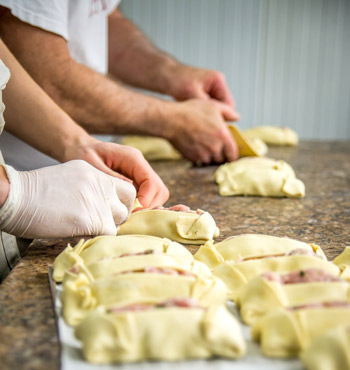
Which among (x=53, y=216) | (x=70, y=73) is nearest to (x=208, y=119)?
(x=70, y=73)

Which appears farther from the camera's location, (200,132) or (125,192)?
(200,132)

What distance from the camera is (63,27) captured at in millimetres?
1839

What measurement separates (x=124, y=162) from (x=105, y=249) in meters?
0.48

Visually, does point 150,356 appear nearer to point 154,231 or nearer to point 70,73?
point 154,231

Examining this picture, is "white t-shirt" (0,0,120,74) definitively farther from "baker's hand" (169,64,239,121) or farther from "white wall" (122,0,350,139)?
"white wall" (122,0,350,139)

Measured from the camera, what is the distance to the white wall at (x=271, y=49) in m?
5.12

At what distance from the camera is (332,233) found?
1.46 meters

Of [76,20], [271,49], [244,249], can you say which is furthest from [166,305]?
[271,49]

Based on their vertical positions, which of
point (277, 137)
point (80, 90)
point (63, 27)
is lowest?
point (277, 137)

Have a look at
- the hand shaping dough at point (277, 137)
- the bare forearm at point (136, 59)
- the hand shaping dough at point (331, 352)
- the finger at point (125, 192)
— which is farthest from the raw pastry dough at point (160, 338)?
the hand shaping dough at point (277, 137)

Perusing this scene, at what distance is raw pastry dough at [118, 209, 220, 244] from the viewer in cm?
133

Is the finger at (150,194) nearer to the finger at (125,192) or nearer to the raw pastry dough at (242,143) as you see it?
the finger at (125,192)

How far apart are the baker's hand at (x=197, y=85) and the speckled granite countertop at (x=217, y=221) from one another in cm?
43

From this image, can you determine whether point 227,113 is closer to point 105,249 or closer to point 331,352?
point 105,249
